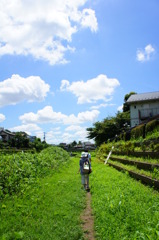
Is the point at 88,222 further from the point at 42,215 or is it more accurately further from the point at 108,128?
the point at 108,128

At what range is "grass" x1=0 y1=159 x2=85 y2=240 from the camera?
502 cm

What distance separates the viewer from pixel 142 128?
49.5 ft

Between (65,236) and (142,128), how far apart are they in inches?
442

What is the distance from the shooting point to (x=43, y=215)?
6.26 metres

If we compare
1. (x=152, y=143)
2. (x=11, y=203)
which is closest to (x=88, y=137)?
(x=152, y=143)

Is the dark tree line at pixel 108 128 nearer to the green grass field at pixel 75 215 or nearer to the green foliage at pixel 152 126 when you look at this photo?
the green foliage at pixel 152 126

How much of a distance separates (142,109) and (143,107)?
127cm

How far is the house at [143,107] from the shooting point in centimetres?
3559

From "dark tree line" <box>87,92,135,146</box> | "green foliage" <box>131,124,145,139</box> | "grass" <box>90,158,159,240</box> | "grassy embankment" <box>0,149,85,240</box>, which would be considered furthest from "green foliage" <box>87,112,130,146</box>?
"grass" <box>90,158,159,240</box>

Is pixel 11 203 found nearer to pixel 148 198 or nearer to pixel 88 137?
pixel 148 198

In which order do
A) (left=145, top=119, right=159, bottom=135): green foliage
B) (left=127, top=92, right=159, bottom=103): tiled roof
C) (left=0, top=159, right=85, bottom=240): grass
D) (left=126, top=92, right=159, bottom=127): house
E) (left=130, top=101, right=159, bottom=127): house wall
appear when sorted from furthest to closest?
(left=127, top=92, right=159, bottom=103): tiled roof → (left=126, top=92, right=159, bottom=127): house → (left=130, top=101, right=159, bottom=127): house wall → (left=145, top=119, right=159, bottom=135): green foliage → (left=0, top=159, right=85, bottom=240): grass

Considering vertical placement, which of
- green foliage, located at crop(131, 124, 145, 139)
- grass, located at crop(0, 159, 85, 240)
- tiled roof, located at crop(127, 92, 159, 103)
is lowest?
grass, located at crop(0, 159, 85, 240)

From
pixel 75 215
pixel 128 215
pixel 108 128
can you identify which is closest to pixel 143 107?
pixel 108 128

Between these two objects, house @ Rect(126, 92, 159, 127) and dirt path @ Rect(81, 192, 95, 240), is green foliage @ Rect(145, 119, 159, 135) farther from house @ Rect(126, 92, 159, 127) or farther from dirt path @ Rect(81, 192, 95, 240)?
house @ Rect(126, 92, 159, 127)
